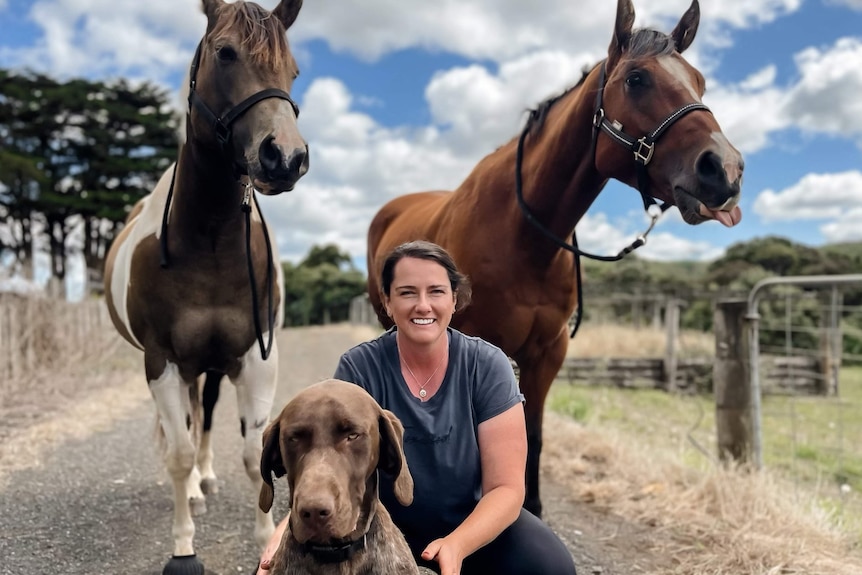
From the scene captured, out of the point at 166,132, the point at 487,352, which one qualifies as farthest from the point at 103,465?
the point at 166,132

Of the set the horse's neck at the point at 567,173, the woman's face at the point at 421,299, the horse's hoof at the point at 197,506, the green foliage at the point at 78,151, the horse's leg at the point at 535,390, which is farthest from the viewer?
the green foliage at the point at 78,151

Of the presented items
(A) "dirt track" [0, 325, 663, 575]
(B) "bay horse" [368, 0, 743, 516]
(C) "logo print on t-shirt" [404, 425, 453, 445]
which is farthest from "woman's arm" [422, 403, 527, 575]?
(A) "dirt track" [0, 325, 663, 575]

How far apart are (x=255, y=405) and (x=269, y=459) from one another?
1512mm

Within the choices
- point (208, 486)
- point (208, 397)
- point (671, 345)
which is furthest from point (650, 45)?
point (671, 345)

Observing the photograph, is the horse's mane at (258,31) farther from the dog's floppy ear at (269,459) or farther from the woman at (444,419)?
the dog's floppy ear at (269,459)

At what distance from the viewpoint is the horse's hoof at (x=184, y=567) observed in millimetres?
2842

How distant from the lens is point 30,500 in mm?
3988

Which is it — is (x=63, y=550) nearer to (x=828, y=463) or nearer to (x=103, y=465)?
(x=103, y=465)

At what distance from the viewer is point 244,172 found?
2654 millimetres

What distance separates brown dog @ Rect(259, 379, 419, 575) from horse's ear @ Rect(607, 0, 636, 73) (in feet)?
6.59

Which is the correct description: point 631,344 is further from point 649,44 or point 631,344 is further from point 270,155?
point 270,155

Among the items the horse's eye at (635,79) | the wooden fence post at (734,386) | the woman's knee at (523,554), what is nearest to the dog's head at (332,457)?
the woman's knee at (523,554)

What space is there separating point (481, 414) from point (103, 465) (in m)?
4.12

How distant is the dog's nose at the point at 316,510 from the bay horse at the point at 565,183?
5.81 ft
